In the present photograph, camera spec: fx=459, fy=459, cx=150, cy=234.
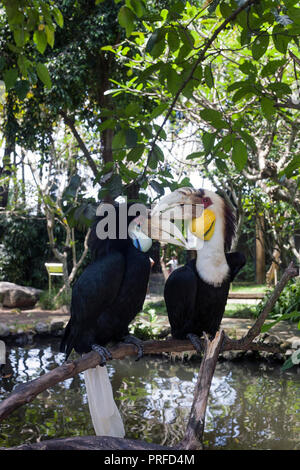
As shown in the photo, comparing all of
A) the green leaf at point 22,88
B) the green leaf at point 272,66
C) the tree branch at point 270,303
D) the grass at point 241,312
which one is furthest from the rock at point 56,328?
the green leaf at point 272,66

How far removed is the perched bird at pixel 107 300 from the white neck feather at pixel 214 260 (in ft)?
0.95

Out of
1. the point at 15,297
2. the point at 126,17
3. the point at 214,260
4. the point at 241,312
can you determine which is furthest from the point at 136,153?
the point at 15,297

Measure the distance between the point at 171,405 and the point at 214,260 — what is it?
110 inches

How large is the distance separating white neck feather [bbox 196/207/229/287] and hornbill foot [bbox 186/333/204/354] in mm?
293

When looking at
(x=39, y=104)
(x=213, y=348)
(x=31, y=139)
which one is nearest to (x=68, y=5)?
Answer: (x=39, y=104)

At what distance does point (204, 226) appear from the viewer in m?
2.35

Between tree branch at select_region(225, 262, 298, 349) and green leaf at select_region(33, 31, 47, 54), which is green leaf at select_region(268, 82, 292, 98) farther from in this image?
green leaf at select_region(33, 31, 47, 54)

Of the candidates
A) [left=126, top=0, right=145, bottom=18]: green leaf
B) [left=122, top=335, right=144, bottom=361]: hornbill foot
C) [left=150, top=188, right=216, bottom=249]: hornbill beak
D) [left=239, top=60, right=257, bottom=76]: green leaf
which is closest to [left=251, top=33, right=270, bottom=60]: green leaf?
[left=239, top=60, right=257, bottom=76]: green leaf

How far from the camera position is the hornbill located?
235 cm

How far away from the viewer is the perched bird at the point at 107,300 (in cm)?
228

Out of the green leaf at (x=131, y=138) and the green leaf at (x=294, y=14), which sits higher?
the green leaf at (x=294, y=14)

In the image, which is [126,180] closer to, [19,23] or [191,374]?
[19,23]

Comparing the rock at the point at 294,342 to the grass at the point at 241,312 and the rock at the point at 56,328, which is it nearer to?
the grass at the point at 241,312

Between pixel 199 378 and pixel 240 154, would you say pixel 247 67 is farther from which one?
pixel 199 378
